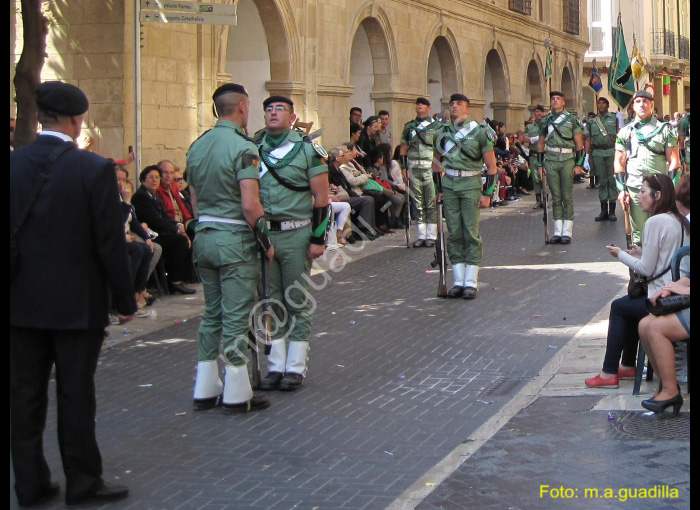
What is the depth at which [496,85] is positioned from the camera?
34.1m

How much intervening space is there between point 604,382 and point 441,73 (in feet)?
74.8

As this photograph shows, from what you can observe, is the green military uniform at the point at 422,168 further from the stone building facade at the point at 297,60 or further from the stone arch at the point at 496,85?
the stone arch at the point at 496,85

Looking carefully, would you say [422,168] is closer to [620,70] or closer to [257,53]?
[257,53]

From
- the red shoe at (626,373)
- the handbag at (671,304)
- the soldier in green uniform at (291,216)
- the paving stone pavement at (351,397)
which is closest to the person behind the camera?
the paving stone pavement at (351,397)

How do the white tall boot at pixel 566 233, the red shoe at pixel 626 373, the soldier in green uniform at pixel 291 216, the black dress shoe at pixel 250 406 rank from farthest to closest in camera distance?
the white tall boot at pixel 566 233 < the soldier in green uniform at pixel 291 216 < the red shoe at pixel 626 373 < the black dress shoe at pixel 250 406

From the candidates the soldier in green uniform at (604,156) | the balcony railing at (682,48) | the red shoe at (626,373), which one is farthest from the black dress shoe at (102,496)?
the balcony railing at (682,48)

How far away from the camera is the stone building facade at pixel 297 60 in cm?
1543

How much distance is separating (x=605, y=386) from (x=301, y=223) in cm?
230

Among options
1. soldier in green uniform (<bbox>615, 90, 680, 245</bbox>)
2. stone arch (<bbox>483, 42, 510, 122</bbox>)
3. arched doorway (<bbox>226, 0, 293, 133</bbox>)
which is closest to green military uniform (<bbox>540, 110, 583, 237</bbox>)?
soldier in green uniform (<bbox>615, 90, 680, 245</bbox>)

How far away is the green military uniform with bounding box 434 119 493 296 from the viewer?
39.2 feet

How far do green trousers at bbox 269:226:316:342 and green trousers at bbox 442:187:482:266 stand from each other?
4.19 metres

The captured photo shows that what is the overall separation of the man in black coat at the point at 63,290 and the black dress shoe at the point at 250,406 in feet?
5.55

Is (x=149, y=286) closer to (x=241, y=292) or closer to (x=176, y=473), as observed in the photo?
(x=241, y=292)

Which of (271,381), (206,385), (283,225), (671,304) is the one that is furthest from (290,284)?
(671,304)
